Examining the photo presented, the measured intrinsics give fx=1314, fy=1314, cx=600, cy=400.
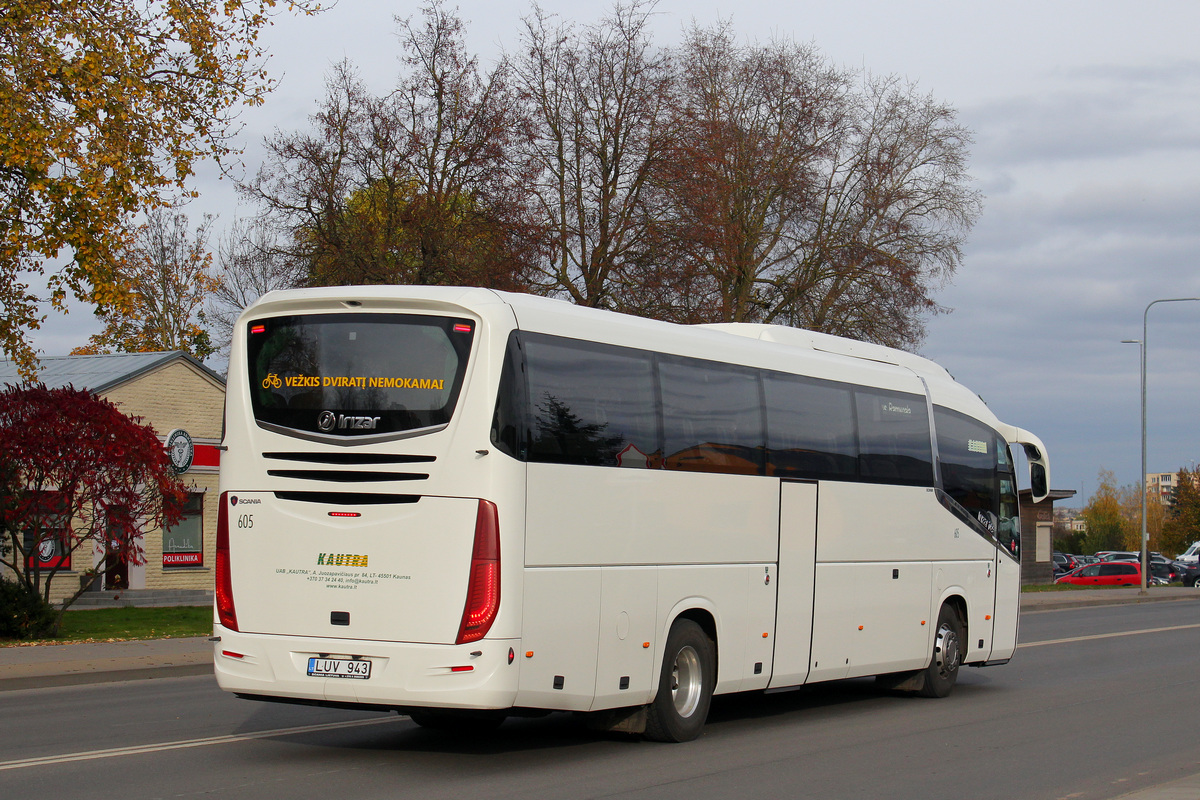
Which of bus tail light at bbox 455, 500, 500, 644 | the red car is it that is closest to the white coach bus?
bus tail light at bbox 455, 500, 500, 644

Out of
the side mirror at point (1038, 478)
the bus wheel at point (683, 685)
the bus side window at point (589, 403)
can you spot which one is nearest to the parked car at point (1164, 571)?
the side mirror at point (1038, 478)

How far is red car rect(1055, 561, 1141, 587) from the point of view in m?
57.8

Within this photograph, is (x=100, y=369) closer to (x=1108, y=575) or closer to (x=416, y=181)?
(x=416, y=181)

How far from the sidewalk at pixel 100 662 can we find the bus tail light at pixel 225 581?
669 centimetres

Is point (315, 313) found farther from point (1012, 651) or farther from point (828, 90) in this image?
point (828, 90)

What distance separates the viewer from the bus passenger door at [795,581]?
38.4 feet

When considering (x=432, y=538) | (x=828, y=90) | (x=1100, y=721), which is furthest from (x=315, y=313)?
(x=828, y=90)

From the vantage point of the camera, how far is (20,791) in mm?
8141

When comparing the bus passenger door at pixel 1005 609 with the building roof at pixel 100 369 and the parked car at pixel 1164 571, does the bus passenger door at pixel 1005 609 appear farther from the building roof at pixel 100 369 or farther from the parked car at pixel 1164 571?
the parked car at pixel 1164 571

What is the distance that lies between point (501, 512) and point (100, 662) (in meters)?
10.0

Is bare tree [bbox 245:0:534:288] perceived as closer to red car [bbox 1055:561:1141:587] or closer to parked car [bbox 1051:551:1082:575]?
red car [bbox 1055:561:1141:587]

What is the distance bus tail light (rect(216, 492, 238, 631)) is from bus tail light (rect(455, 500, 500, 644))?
1.87 m

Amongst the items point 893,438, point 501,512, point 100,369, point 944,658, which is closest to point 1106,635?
point 944,658

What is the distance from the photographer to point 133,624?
78.9ft
